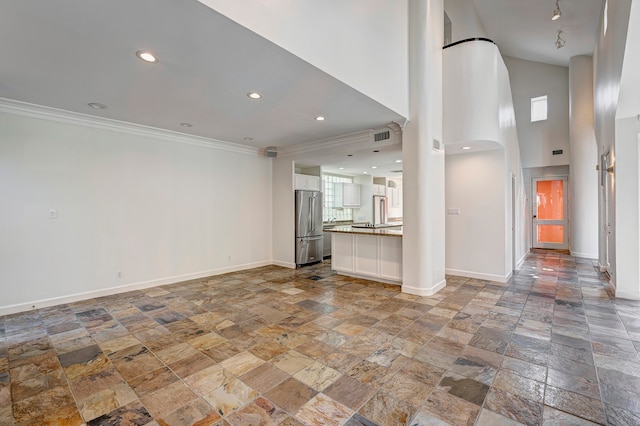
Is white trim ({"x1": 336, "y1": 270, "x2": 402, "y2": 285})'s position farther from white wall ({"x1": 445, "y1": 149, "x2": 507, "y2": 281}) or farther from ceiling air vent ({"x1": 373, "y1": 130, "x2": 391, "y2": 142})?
ceiling air vent ({"x1": 373, "y1": 130, "x2": 391, "y2": 142})

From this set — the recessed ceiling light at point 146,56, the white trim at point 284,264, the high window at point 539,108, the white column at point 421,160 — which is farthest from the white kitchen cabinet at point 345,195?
the recessed ceiling light at point 146,56

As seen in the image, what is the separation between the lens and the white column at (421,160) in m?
4.53

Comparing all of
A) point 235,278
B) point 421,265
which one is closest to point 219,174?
point 235,278

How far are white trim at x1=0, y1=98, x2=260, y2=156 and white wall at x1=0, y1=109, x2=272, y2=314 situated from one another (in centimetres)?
4

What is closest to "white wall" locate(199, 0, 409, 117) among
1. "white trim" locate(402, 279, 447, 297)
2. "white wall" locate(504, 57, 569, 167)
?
"white trim" locate(402, 279, 447, 297)

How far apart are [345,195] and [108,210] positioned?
261 inches

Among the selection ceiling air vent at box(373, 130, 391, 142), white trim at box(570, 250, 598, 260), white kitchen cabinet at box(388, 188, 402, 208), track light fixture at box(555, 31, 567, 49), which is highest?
track light fixture at box(555, 31, 567, 49)

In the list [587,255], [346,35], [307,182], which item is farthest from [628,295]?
[307,182]

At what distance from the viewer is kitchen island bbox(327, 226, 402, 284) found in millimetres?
5207

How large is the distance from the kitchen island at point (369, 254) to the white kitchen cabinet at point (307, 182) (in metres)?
1.63

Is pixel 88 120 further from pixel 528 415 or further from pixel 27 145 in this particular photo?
pixel 528 415

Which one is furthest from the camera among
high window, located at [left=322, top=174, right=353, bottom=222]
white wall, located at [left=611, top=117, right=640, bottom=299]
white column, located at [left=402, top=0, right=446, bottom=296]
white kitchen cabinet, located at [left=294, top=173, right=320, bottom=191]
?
high window, located at [left=322, top=174, right=353, bottom=222]

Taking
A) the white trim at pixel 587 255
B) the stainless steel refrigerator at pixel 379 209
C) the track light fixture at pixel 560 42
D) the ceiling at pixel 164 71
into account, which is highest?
the track light fixture at pixel 560 42

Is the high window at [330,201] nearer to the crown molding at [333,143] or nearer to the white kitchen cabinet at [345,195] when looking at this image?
the white kitchen cabinet at [345,195]
